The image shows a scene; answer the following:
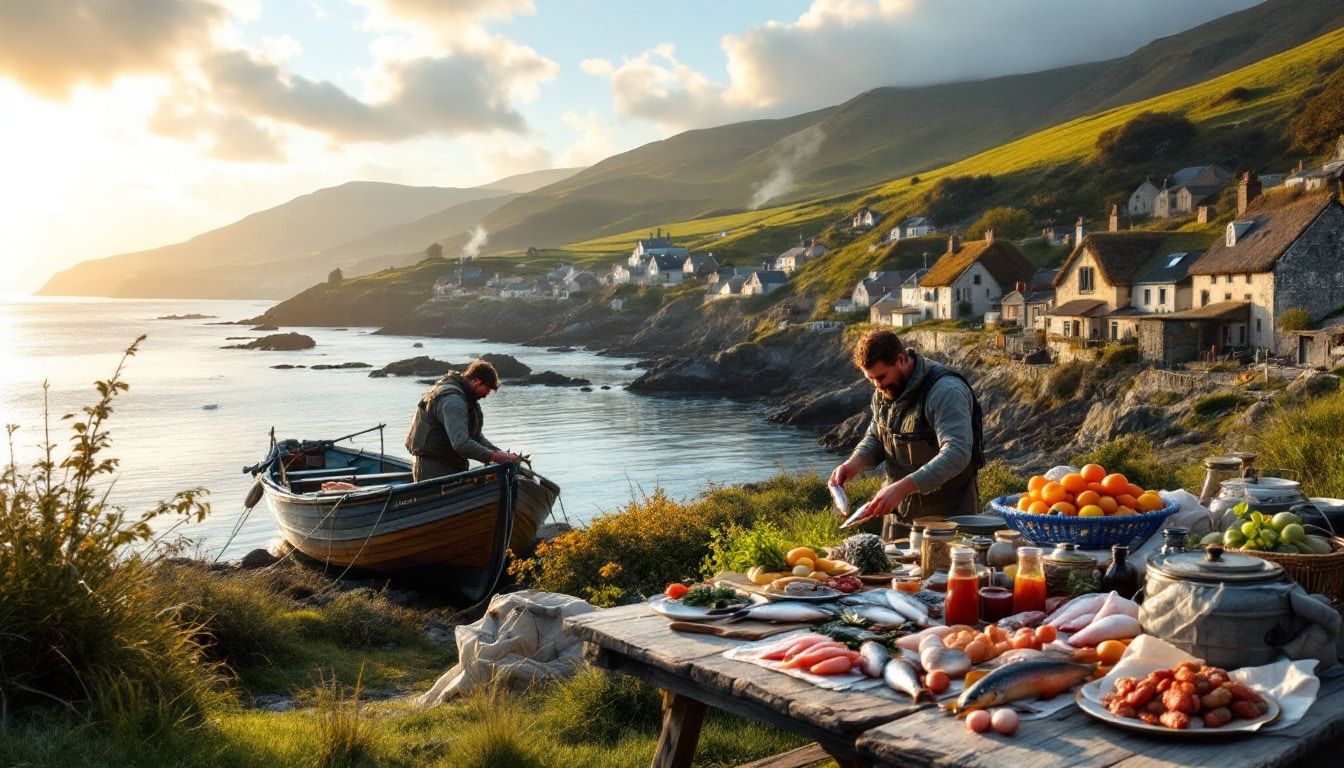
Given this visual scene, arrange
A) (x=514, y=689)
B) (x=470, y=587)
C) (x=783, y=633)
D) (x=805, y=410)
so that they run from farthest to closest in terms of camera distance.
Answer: (x=805, y=410) < (x=470, y=587) < (x=514, y=689) < (x=783, y=633)

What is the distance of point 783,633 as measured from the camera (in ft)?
13.7

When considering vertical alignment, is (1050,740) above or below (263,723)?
above

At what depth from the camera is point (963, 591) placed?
162 inches

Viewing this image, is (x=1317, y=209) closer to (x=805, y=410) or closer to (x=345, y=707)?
(x=805, y=410)

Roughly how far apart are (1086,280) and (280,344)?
8629 centimetres

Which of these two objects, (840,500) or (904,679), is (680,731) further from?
(840,500)

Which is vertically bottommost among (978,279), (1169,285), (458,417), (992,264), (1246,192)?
(458,417)

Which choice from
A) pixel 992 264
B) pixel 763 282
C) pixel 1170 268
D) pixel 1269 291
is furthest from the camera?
pixel 763 282

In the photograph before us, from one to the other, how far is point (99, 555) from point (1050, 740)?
5854mm

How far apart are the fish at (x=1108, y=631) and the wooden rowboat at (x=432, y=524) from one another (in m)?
12.6

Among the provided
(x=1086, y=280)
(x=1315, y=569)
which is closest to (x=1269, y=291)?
(x=1086, y=280)

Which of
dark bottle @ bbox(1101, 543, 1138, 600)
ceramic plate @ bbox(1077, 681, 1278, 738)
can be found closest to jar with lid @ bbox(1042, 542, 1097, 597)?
dark bottle @ bbox(1101, 543, 1138, 600)

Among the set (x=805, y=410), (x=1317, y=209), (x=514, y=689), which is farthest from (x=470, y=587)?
(x=1317, y=209)

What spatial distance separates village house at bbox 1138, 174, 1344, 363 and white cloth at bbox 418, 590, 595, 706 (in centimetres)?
4352
